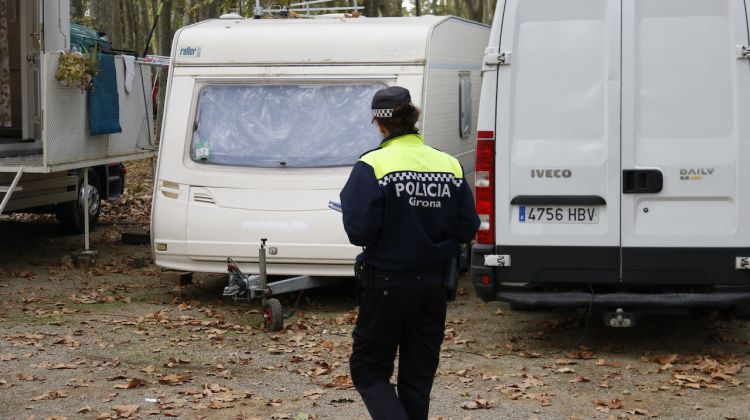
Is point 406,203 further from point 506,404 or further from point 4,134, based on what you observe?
point 4,134

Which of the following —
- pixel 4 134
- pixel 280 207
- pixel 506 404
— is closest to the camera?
pixel 506 404

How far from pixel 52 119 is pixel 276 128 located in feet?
9.26

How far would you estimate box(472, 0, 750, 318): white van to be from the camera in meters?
7.85

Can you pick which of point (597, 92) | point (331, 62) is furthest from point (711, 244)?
point (331, 62)

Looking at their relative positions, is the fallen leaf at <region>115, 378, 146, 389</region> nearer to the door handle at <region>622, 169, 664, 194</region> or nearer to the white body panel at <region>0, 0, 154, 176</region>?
the door handle at <region>622, 169, 664, 194</region>

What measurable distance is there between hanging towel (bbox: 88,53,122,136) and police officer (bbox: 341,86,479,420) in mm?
8165

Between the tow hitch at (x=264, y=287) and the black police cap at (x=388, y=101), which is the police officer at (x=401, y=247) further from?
the tow hitch at (x=264, y=287)

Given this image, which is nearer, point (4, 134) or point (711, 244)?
point (711, 244)

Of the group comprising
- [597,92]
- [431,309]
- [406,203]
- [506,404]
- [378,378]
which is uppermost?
[597,92]

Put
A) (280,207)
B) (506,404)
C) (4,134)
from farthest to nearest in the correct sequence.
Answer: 1. (4,134)
2. (280,207)
3. (506,404)

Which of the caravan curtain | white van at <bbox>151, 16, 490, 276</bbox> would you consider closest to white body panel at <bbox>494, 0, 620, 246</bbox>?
white van at <bbox>151, 16, 490, 276</bbox>

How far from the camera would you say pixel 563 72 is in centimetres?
802

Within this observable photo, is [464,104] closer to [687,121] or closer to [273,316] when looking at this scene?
[273,316]

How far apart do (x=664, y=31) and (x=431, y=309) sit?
3451mm
